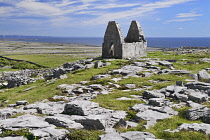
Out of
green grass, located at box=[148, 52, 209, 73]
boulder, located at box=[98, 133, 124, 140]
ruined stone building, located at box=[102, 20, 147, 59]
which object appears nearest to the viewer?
boulder, located at box=[98, 133, 124, 140]

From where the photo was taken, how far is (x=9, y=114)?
12.0 meters

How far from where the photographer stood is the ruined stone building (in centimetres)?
4069

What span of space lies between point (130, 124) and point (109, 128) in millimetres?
1069

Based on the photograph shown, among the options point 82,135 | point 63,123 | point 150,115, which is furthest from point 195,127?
point 63,123

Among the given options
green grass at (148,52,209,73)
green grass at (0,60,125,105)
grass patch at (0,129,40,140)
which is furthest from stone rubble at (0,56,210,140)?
green grass at (148,52,209,73)

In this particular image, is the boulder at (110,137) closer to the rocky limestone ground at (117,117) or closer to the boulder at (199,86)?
the rocky limestone ground at (117,117)

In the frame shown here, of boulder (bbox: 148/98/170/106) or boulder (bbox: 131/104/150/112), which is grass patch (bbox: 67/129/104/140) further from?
boulder (bbox: 148/98/170/106)

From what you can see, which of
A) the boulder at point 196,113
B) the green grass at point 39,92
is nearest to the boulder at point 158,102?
the boulder at point 196,113

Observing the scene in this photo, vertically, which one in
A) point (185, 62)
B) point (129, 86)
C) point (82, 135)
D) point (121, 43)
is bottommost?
point (129, 86)

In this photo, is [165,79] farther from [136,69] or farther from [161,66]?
[161,66]

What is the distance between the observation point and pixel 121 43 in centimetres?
3994

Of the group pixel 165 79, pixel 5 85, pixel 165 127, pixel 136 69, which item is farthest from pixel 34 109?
pixel 5 85

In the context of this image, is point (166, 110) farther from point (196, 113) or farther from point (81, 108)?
point (81, 108)

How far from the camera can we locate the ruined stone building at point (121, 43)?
4069 cm
